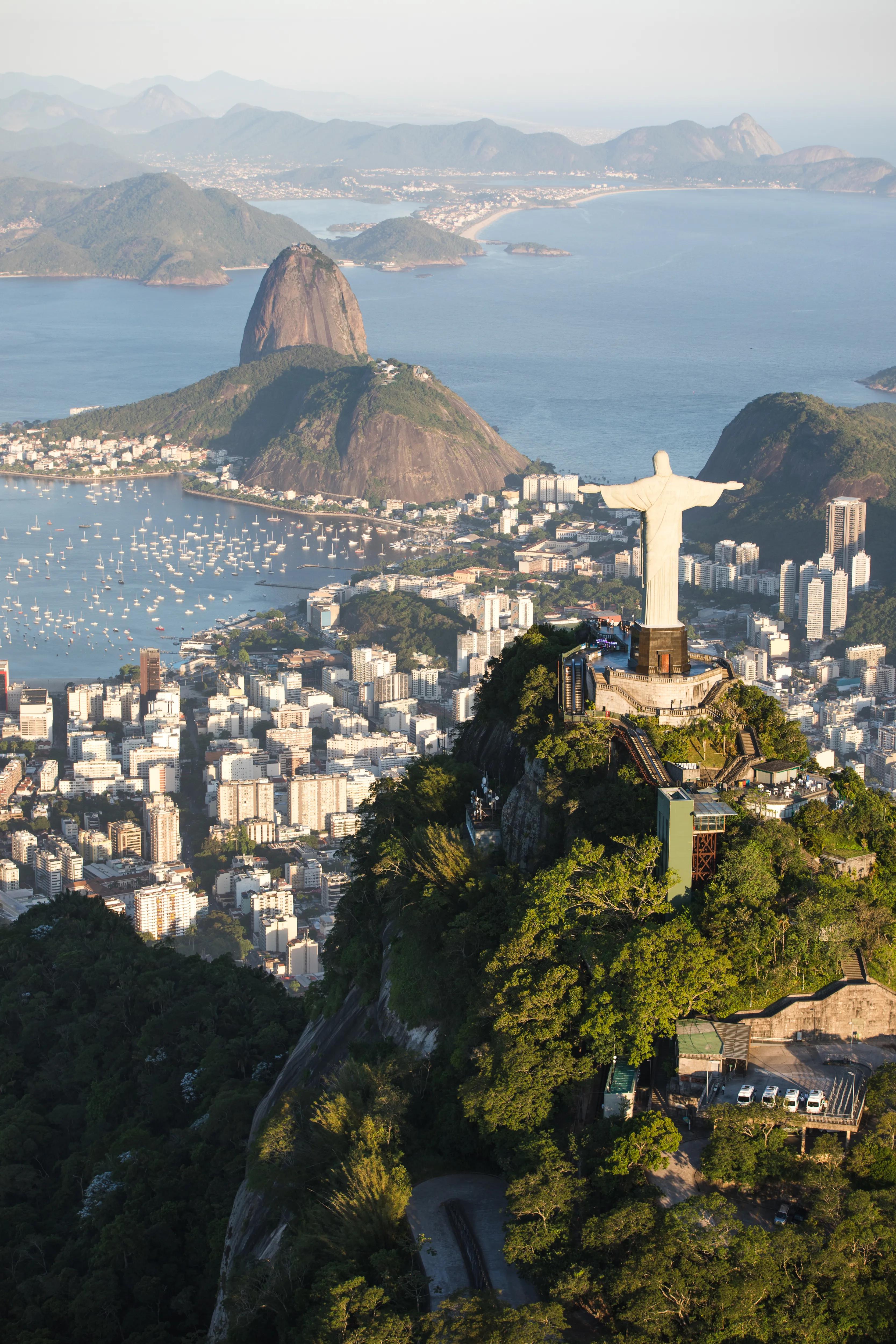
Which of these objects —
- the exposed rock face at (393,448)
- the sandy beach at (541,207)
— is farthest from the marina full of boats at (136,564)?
the sandy beach at (541,207)

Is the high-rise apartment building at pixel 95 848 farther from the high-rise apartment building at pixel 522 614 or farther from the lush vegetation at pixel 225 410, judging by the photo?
the lush vegetation at pixel 225 410

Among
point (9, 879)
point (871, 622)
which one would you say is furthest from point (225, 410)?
point (9, 879)

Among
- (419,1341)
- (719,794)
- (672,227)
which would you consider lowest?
(419,1341)

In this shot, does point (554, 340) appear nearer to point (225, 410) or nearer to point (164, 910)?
point (225, 410)

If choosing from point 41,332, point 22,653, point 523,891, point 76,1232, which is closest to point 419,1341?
point 523,891

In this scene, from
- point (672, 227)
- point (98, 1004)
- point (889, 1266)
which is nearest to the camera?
point (889, 1266)

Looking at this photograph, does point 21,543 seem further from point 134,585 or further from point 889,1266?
point 889,1266
